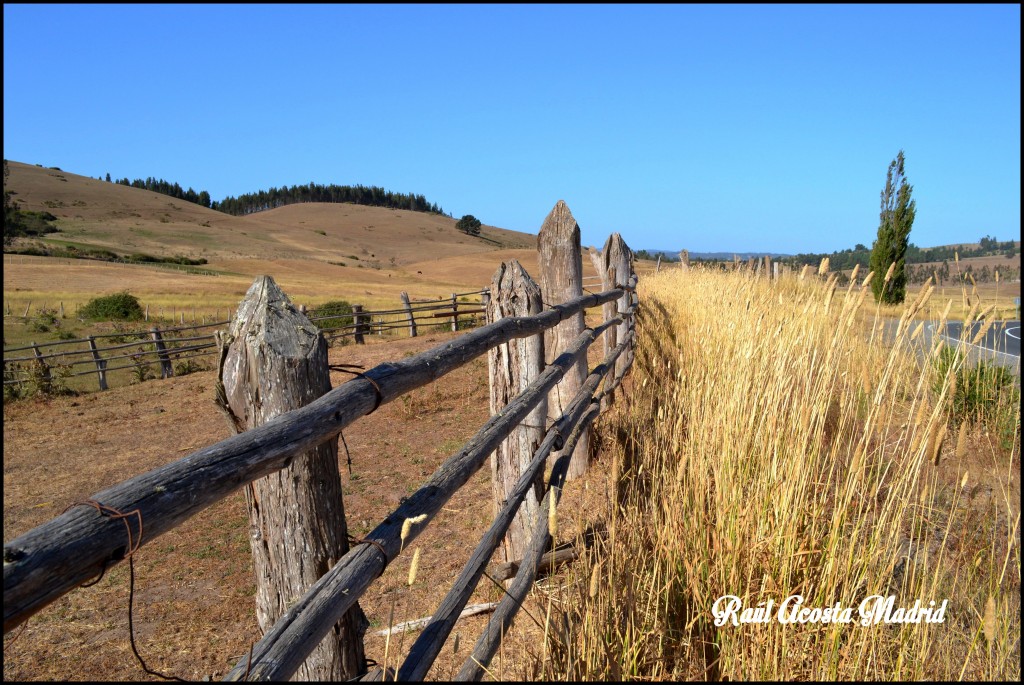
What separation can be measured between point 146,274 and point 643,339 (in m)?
45.2

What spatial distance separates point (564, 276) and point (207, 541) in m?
3.56

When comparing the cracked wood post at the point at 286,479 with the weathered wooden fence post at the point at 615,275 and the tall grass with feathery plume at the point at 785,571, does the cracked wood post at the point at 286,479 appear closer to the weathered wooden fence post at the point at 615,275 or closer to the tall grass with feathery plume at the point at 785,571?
the tall grass with feathery plume at the point at 785,571

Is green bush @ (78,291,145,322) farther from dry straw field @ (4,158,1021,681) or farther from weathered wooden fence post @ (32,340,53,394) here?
dry straw field @ (4,158,1021,681)

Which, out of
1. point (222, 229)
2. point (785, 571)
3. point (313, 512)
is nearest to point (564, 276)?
point (785, 571)

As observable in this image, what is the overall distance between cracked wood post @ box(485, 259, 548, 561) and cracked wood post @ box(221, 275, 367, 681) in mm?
Result: 1732

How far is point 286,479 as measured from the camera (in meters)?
1.49

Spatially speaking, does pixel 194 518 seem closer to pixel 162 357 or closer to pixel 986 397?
pixel 986 397

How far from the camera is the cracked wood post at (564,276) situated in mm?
4555

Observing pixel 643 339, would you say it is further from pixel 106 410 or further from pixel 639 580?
pixel 106 410

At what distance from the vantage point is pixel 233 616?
4207 millimetres

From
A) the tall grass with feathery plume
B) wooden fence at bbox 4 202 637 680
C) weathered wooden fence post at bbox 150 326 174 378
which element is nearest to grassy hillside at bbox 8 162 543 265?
weathered wooden fence post at bbox 150 326 174 378

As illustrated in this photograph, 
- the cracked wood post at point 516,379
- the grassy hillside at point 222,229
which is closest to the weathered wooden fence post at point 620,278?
the cracked wood post at point 516,379

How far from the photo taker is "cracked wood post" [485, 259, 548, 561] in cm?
332
